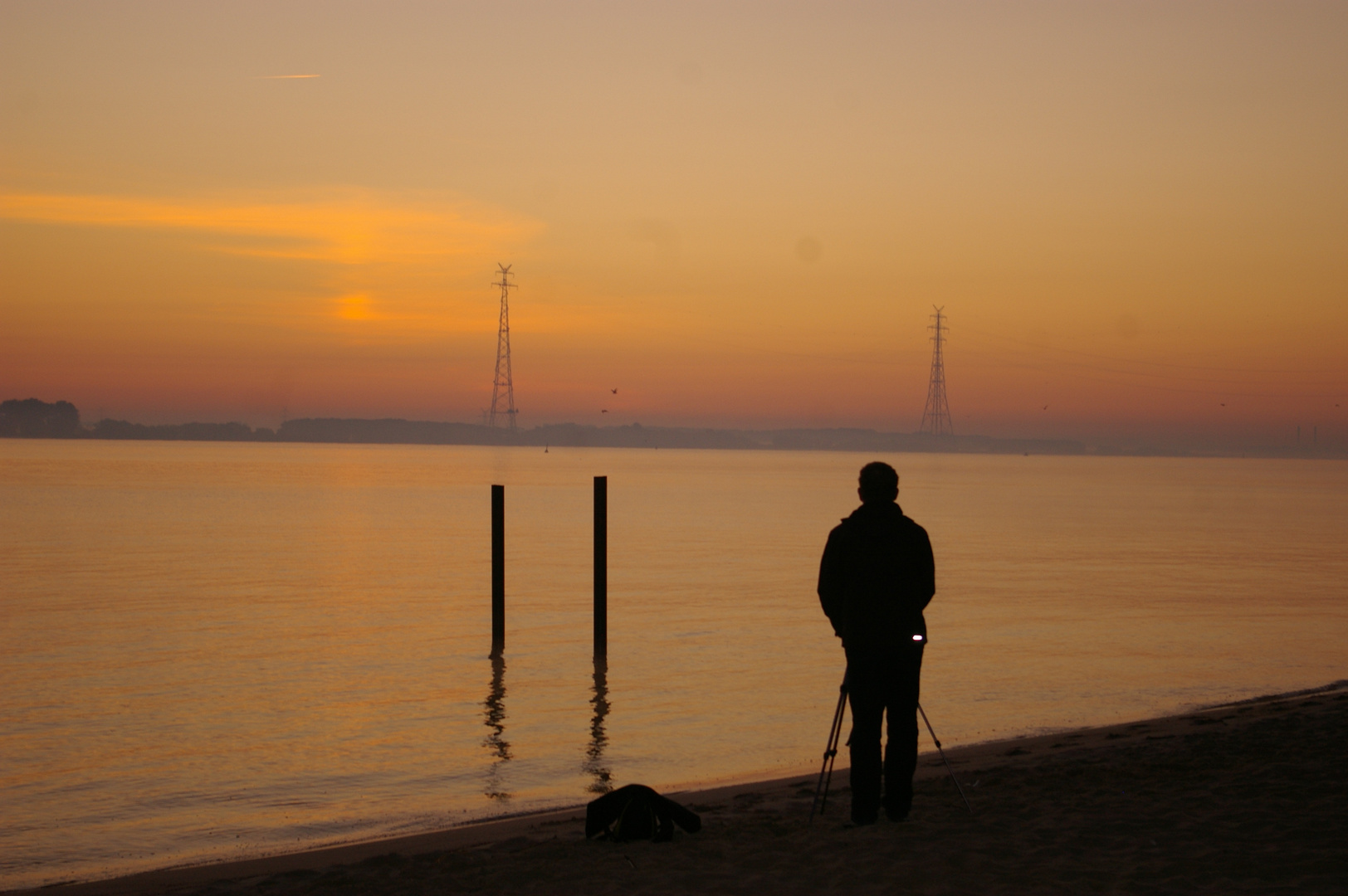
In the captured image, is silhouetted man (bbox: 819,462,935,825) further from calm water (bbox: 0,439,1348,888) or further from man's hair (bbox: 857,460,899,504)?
calm water (bbox: 0,439,1348,888)

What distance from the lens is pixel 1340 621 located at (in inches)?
1157

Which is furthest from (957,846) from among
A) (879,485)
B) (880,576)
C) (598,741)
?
(598,741)

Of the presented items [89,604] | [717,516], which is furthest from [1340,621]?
[717,516]

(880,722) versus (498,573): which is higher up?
(880,722)

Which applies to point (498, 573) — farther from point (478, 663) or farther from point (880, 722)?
point (880, 722)

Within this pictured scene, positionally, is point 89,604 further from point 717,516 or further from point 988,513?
point 988,513

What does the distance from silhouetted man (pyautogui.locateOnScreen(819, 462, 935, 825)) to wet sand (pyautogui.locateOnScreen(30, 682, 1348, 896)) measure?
108 centimetres

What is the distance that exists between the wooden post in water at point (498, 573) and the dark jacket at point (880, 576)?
16013mm

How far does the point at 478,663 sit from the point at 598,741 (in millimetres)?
7139

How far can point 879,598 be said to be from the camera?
28.8 feet

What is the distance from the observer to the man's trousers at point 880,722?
8.90 m

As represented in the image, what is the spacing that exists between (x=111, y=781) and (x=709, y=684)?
982 cm

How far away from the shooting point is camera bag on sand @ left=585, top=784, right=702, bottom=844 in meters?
9.46

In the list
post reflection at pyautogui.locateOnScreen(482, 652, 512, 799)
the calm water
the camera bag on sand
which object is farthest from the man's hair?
post reflection at pyautogui.locateOnScreen(482, 652, 512, 799)
